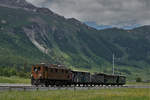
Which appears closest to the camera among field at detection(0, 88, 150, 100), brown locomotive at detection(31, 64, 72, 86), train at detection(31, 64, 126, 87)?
field at detection(0, 88, 150, 100)

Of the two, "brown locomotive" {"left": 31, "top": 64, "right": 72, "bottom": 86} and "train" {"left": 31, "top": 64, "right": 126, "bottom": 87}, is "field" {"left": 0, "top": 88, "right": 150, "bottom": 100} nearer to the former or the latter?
"brown locomotive" {"left": 31, "top": 64, "right": 72, "bottom": 86}

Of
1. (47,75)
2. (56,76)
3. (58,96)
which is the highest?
(47,75)

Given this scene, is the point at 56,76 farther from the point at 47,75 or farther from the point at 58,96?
the point at 58,96

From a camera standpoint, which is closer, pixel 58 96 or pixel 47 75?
pixel 58 96

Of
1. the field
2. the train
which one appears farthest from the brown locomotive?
the field

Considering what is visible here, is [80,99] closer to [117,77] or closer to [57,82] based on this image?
[57,82]

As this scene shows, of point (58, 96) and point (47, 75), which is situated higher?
point (47, 75)

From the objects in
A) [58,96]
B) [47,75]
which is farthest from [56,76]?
[58,96]

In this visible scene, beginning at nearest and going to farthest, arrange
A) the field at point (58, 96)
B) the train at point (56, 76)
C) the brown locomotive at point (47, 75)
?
the field at point (58, 96) → the brown locomotive at point (47, 75) → the train at point (56, 76)

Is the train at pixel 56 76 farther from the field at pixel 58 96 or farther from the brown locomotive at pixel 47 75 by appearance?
the field at pixel 58 96

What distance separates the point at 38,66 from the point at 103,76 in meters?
34.3

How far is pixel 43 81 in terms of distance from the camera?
5572 cm

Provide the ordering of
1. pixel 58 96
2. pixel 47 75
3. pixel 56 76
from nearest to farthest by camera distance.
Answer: pixel 58 96 < pixel 47 75 < pixel 56 76

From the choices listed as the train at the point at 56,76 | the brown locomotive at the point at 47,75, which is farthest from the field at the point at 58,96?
the train at the point at 56,76
